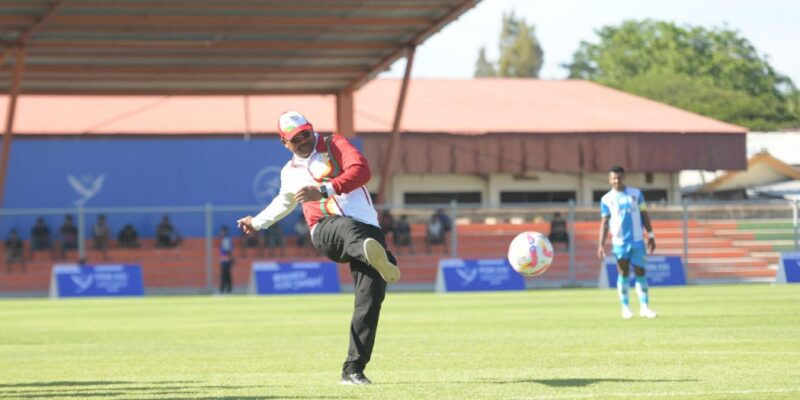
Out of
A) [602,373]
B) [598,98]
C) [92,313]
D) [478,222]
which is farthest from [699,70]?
[602,373]

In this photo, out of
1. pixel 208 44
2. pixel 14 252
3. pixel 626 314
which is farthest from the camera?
pixel 14 252

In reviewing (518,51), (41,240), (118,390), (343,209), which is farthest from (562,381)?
(518,51)

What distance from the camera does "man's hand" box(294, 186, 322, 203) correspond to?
1131 centimetres

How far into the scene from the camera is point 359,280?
1173cm

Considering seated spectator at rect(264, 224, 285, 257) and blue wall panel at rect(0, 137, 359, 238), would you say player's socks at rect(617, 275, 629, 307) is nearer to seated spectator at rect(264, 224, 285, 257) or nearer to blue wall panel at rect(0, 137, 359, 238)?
seated spectator at rect(264, 224, 285, 257)

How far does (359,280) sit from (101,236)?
103 ft

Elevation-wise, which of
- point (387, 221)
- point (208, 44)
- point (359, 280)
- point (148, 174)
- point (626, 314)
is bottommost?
point (626, 314)

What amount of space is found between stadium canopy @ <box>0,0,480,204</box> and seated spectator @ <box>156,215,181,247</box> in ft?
15.0

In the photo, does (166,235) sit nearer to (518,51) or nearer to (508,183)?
(508,183)

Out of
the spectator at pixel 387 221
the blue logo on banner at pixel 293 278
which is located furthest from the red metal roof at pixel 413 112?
the blue logo on banner at pixel 293 278

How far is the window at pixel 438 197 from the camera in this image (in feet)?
196

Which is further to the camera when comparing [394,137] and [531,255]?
[394,137]

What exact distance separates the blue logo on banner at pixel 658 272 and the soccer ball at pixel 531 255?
73.1 feet

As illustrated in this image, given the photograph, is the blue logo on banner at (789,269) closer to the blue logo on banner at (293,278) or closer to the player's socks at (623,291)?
the blue logo on banner at (293,278)
